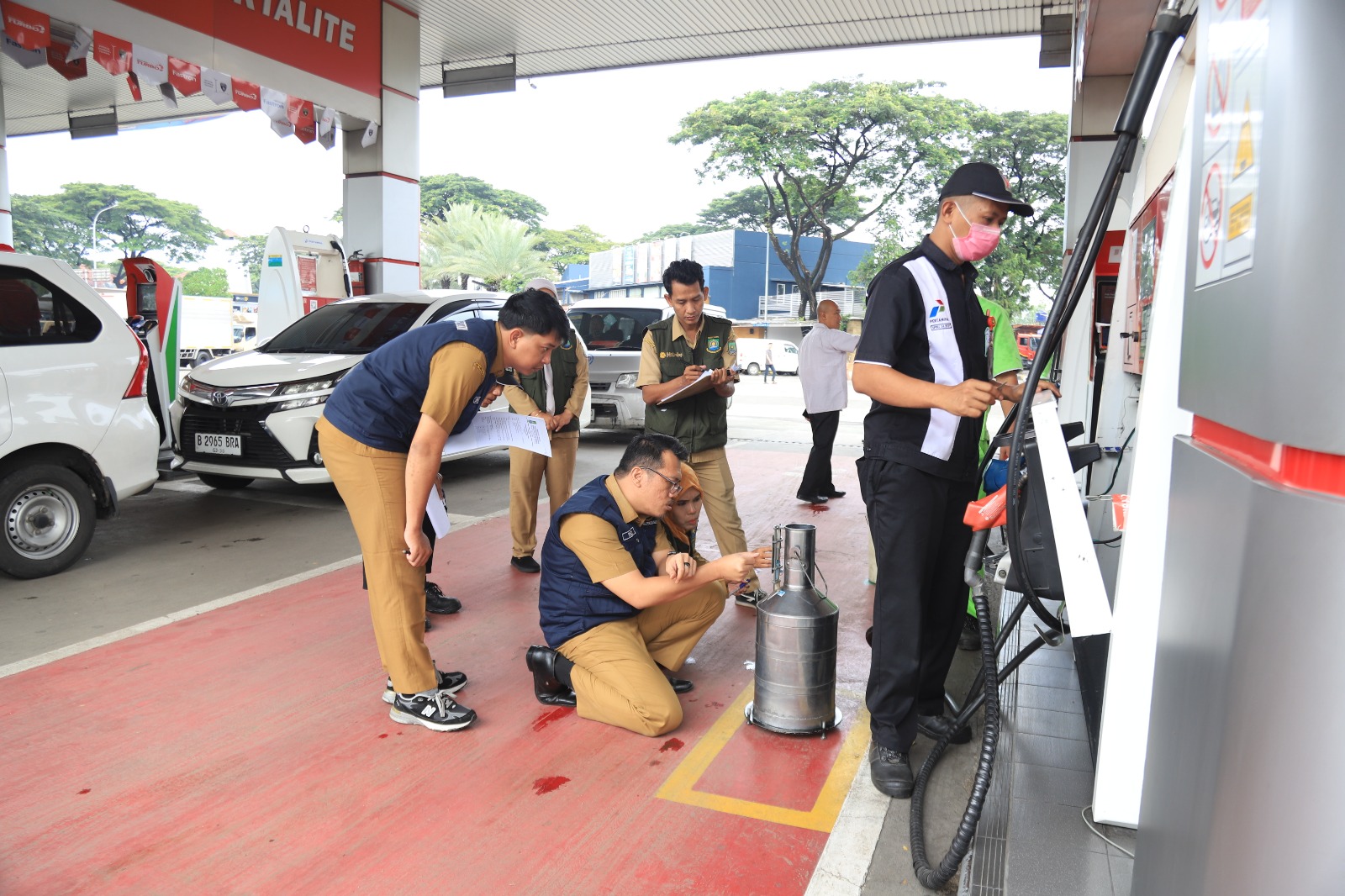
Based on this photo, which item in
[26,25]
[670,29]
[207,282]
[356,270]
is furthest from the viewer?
[207,282]

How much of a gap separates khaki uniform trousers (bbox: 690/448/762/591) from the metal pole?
190 ft

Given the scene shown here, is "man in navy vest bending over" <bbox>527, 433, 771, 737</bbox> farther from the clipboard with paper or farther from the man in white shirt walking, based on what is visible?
the man in white shirt walking

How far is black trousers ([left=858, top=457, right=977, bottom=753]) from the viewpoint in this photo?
2.94 m

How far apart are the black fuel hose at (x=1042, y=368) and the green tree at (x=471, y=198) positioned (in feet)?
188

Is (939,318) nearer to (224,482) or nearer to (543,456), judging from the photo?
(543,456)

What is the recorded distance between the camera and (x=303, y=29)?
10320 millimetres

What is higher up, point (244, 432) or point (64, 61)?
point (64, 61)

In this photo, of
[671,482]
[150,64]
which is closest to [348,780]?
[671,482]

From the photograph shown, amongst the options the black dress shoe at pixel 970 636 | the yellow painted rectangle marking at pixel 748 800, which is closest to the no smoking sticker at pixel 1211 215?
the yellow painted rectangle marking at pixel 748 800

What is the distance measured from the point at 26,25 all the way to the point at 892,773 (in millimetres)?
9786

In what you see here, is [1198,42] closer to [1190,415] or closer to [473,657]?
[1190,415]

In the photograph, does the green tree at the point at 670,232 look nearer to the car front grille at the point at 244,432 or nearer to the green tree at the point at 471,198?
the green tree at the point at 471,198

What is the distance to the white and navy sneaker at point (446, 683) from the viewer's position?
3590 mm

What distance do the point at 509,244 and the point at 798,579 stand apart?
Result: 1676 inches
